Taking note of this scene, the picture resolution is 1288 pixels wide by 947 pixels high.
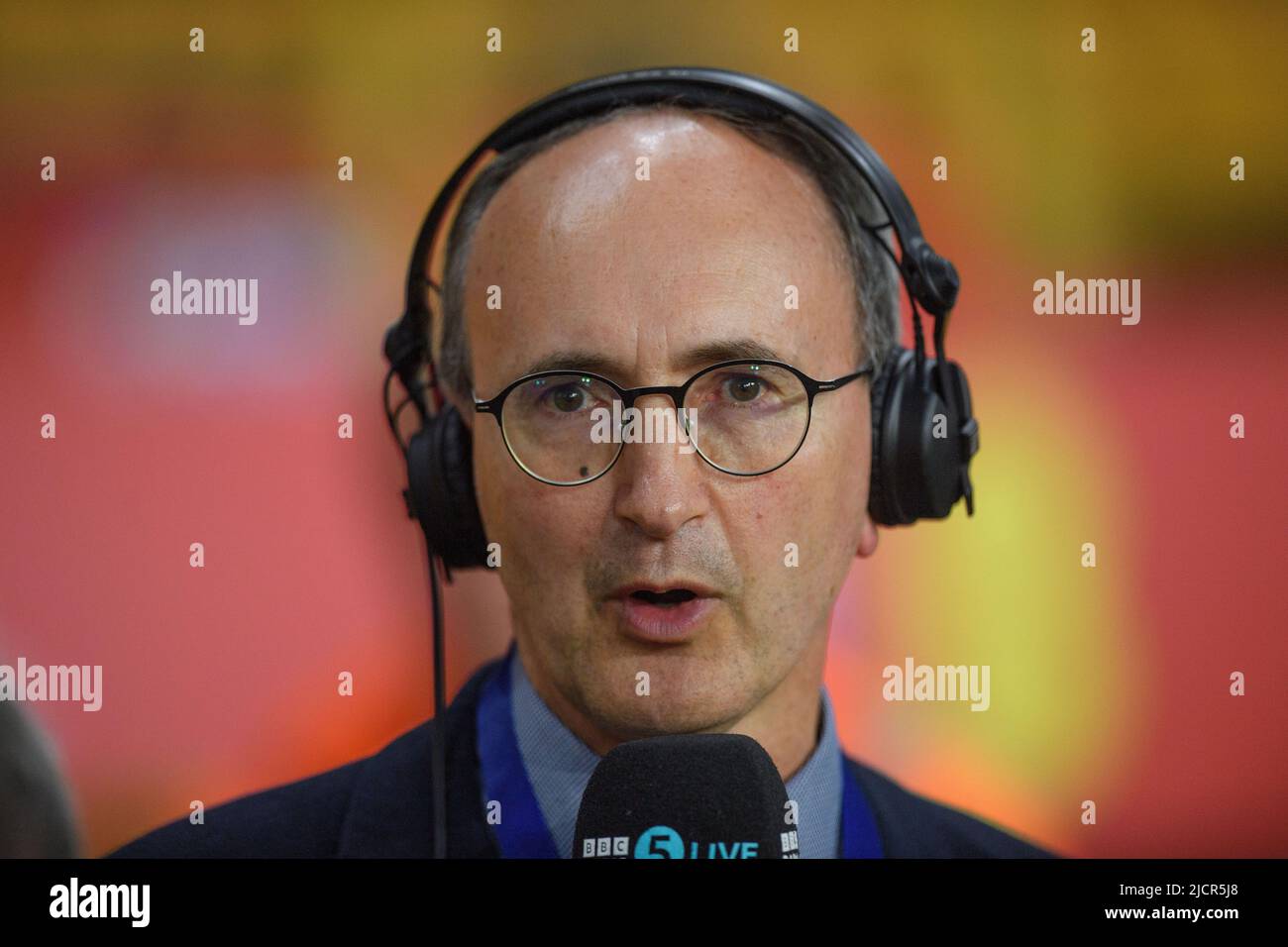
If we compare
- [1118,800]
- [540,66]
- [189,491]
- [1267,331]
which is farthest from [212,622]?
[1267,331]

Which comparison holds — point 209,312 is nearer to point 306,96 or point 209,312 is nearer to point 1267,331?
point 306,96

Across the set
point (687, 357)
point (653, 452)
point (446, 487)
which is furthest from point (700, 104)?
point (446, 487)

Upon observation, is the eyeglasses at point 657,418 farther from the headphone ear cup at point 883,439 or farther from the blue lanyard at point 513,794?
the blue lanyard at point 513,794

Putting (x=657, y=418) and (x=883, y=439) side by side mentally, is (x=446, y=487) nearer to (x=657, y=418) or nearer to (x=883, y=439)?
(x=657, y=418)

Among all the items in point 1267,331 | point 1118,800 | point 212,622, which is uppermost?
point 1267,331

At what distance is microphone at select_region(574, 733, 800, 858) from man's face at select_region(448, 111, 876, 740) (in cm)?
21

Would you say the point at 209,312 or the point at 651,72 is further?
the point at 209,312

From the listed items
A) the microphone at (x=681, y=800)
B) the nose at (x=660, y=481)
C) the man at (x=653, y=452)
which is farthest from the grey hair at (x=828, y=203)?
the microphone at (x=681, y=800)

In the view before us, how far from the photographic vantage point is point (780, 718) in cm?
171

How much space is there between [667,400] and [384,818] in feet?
2.22

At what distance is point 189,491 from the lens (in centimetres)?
192

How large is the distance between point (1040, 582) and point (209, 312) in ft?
4.17

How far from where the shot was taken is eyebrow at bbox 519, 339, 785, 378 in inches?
61.6

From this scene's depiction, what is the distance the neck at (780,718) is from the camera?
66.1 inches
